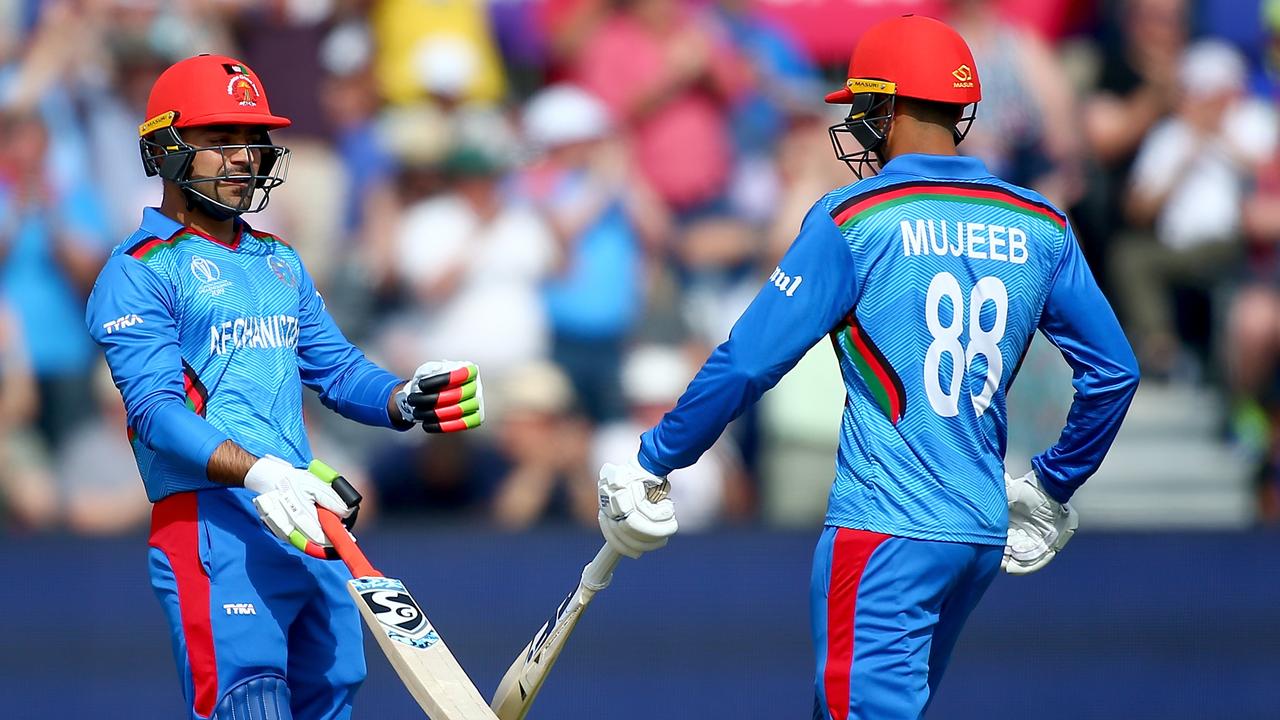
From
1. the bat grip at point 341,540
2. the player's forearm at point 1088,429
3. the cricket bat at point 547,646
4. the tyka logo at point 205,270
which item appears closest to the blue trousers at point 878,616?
the player's forearm at point 1088,429

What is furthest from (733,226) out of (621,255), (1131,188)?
(1131,188)

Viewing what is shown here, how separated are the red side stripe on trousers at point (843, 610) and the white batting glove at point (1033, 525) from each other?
0.69 metres

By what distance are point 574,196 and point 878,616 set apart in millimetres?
4325

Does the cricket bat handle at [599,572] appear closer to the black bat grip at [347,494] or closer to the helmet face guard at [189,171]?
the black bat grip at [347,494]

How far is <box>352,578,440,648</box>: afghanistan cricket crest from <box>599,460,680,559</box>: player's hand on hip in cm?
48

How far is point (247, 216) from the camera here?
697 cm

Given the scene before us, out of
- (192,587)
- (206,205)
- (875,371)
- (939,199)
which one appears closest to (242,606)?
(192,587)

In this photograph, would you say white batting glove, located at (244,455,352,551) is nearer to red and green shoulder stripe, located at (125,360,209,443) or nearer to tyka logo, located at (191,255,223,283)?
red and green shoulder stripe, located at (125,360,209,443)

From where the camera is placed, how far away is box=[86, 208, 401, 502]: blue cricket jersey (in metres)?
3.62

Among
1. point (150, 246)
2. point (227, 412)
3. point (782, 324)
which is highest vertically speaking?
point (150, 246)

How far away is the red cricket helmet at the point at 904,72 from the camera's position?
143 inches

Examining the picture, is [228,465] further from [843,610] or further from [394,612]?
[843,610]

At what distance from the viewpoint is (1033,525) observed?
13.5 ft

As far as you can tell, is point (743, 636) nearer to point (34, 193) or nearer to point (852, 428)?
point (852, 428)
